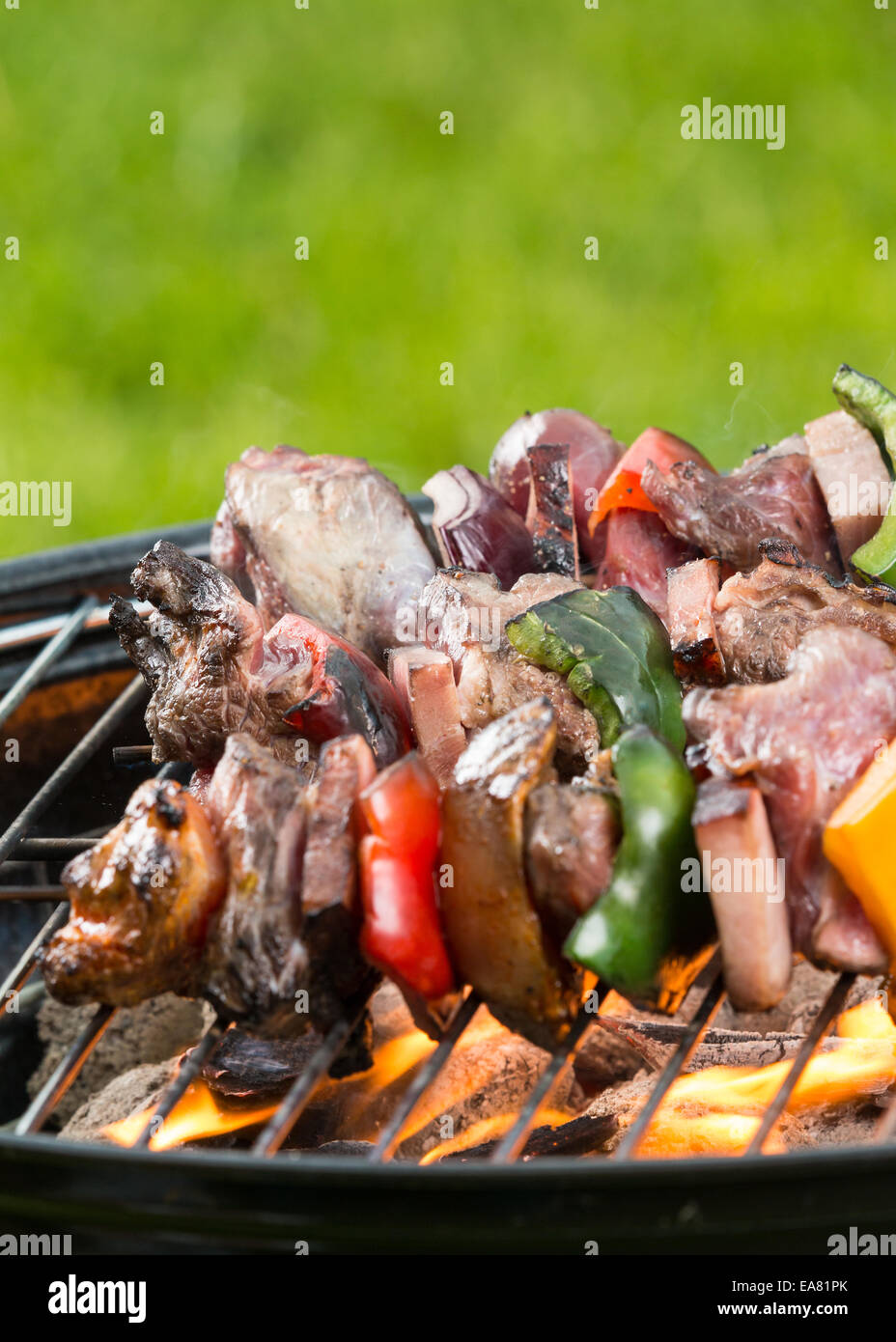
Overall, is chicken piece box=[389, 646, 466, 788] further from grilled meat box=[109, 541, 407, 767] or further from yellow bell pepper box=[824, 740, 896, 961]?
yellow bell pepper box=[824, 740, 896, 961]

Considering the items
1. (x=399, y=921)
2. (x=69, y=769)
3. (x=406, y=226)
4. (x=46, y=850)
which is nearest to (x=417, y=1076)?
(x=399, y=921)

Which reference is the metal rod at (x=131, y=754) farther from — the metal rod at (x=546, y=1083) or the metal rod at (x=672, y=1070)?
the metal rod at (x=672, y=1070)

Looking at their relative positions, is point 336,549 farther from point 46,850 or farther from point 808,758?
point 808,758

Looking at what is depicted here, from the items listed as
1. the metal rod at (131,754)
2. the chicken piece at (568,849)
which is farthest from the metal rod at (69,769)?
the chicken piece at (568,849)

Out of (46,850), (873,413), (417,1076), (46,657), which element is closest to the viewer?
(417,1076)

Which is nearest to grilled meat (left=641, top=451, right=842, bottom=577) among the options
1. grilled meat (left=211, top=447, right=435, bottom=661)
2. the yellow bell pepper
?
grilled meat (left=211, top=447, right=435, bottom=661)
